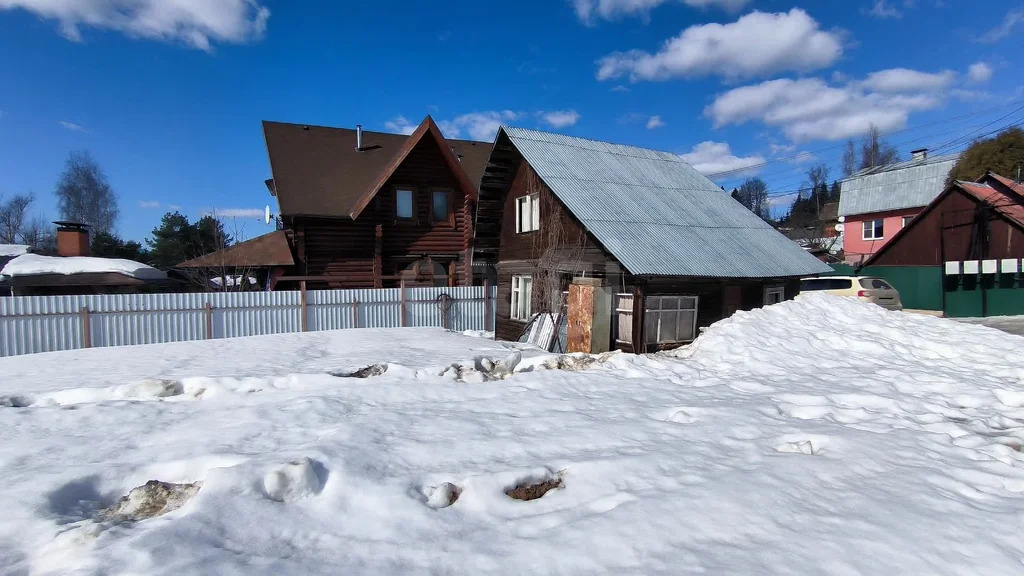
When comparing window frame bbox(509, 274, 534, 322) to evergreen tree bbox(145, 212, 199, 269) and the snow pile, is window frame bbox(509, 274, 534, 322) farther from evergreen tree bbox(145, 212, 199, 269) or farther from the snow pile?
the snow pile

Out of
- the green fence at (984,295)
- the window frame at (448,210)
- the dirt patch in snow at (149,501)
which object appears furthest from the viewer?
the window frame at (448,210)

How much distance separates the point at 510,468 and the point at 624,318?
826 cm

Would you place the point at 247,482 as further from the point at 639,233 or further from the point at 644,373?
the point at 639,233

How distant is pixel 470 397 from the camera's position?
7.86m

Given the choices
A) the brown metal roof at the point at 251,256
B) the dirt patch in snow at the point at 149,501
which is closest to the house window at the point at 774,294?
the dirt patch in snow at the point at 149,501

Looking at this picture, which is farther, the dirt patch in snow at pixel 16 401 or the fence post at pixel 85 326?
the fence post at pixel 85 326

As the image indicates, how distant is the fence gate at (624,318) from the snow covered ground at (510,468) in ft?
8.15

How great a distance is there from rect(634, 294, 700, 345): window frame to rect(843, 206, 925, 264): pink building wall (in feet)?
90.5

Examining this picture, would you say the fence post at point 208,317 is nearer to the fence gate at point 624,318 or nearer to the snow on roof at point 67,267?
the snow on roof at point 67,267

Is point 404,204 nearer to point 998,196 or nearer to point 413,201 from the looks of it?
point 413,201

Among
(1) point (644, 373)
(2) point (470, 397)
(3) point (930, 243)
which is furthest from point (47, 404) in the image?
(3) point (930, 243)

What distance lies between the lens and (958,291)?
23016 millimetres

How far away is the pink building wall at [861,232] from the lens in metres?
35.3

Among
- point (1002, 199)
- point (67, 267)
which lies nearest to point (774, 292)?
point (1002, 199)
